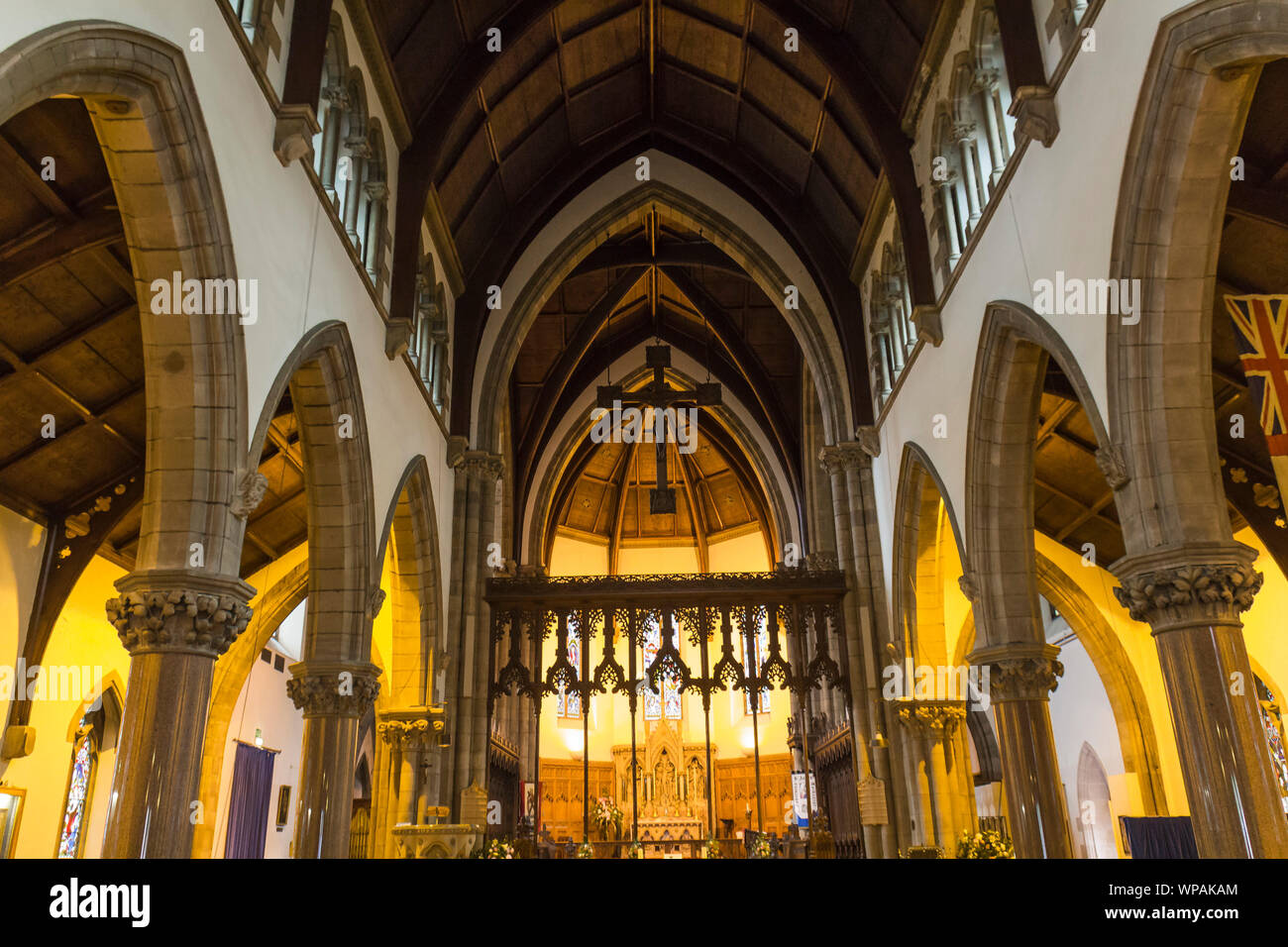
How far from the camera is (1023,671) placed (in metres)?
9.14

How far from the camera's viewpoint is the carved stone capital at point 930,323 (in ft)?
37.2

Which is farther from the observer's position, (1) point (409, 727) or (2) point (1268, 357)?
(1) point (409, 727)

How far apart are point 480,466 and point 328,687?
19.5ft

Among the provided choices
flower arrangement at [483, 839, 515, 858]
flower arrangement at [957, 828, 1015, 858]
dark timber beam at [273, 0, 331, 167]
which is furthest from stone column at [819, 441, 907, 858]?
dark timber beam at [273, 0, 331, 167]

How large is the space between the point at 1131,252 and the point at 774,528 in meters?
16.4

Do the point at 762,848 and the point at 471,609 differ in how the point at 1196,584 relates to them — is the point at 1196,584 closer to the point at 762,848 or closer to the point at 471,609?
the point at 762,848

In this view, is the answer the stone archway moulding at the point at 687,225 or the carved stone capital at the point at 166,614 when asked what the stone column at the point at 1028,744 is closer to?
the stone archway moulding at the point at 687,225

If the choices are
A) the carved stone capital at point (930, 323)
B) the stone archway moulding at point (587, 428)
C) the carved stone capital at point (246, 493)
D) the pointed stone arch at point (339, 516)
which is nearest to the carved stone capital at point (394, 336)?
the pointed stone arch at point (339, 516)

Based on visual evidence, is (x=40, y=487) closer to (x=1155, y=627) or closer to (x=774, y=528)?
(x=1155, y=627)

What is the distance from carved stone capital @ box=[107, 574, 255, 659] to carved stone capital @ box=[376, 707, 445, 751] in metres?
6.55

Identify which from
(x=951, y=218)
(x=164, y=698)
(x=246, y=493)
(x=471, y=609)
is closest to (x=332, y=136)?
(x=246, y=493)

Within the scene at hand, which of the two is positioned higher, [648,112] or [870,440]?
[648,112]

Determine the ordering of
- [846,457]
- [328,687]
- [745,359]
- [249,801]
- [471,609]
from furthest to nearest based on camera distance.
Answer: [745,359], [249,801], [846,457], [471,609], [328,687]

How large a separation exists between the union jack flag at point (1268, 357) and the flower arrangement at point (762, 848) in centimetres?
1005
